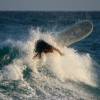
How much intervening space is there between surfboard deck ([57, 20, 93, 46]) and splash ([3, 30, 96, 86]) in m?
0.23

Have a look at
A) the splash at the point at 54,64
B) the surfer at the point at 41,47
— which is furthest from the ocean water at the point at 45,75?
the surfer at the point at 41,47

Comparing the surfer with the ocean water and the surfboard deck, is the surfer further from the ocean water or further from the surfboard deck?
the surfboard deck

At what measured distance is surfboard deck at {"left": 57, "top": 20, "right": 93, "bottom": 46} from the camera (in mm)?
12000

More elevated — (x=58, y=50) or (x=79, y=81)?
(x=58, y=50)

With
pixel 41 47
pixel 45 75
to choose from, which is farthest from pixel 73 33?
pixel 45 75

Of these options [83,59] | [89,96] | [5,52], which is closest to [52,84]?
[89,96]

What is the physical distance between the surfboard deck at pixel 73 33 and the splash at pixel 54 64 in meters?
0.23

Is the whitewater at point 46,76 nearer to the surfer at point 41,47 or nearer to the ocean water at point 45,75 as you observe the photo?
the ocean water at point 45,75

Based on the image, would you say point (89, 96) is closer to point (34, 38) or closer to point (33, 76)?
point (33, 76)

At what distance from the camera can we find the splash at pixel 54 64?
34.3ft

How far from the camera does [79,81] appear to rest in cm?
1055

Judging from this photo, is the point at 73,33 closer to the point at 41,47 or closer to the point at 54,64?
the point at 54,64

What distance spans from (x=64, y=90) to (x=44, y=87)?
50 centimetres

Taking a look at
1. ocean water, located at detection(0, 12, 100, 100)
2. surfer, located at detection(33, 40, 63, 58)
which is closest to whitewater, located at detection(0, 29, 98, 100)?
ocean water, located at detection(0, 12, 100, 100)
